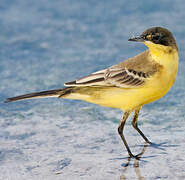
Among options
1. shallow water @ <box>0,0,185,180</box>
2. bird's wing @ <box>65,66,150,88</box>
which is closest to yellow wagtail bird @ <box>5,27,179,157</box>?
bird's wing @ <box>65,66,150,88</box>

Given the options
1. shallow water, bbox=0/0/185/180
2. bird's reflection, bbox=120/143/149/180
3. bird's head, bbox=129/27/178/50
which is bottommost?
bird's reflection, bbox=120/143/149/180

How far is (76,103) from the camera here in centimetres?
862

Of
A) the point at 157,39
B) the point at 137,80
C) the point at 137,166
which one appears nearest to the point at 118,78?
the point at 137,80

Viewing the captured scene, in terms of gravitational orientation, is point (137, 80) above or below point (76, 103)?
above

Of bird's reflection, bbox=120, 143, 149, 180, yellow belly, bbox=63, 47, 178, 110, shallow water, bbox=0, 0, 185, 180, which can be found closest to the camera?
bird's reflection, bbox=120, 143, 149, 180

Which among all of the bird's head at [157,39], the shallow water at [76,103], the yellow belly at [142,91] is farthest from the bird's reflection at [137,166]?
the bird's head at [157,39]

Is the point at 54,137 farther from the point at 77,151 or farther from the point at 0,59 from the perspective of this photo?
the point at 0,59

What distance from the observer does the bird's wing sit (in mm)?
6781

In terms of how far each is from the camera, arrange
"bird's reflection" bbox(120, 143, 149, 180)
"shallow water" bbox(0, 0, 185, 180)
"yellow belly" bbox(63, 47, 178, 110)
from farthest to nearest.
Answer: "yellow belly" bbox(63, 47, 178, 110) → "shallow water" bbox(0, 0, 185, 180) → "bird's reflection" bbox(120, 143, 149, 180)

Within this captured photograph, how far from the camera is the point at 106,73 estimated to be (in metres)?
7.20

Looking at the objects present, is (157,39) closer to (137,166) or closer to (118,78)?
(118,78)

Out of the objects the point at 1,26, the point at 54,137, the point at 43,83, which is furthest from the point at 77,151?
the point at 1,26

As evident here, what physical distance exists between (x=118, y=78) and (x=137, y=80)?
1.16 feet

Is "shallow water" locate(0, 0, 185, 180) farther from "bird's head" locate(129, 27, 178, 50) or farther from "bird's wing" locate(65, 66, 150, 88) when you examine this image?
"bird's head" locate(129, 27, 178, 50)
